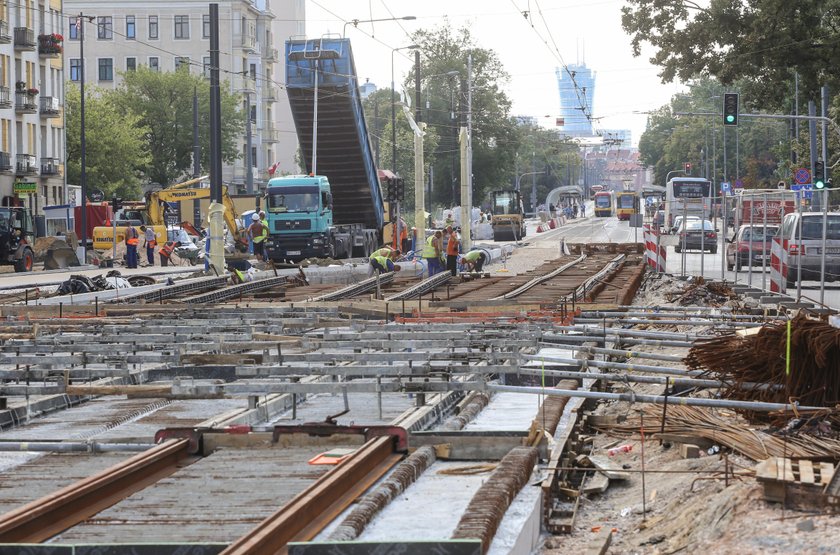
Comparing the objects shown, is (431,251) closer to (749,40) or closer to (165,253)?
(749,40)

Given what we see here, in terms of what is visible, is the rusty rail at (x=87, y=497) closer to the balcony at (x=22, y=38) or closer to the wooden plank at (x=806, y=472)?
the wooden plank at (x=806, y=472)

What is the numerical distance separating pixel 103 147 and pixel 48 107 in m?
8.60

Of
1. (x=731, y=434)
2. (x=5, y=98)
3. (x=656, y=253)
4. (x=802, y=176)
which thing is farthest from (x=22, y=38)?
(x=731, y=434)

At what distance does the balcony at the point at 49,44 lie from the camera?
206 feet

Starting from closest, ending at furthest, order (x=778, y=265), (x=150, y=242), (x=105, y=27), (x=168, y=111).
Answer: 1. (x=778, y=265)
2. (x=150, y=242)
3. (x=168, y=111)
4. (x=105, y=27)

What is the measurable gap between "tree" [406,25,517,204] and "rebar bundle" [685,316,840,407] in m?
94.4

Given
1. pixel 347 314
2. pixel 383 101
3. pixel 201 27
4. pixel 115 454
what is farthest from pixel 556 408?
pixel 383 101

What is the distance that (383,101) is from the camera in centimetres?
12975

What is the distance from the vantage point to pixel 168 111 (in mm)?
89188

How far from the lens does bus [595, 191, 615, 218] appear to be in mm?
133125

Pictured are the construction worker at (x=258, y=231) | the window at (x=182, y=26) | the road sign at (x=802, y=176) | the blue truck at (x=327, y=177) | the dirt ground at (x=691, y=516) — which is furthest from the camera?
the window at (x=182, y=26)

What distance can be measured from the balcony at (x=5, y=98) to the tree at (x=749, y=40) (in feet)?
113

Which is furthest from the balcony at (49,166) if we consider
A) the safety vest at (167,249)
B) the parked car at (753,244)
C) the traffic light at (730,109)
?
the parked car at (753,244)

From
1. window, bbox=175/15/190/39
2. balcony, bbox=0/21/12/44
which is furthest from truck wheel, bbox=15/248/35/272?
window, bbox=175/15/190/39
